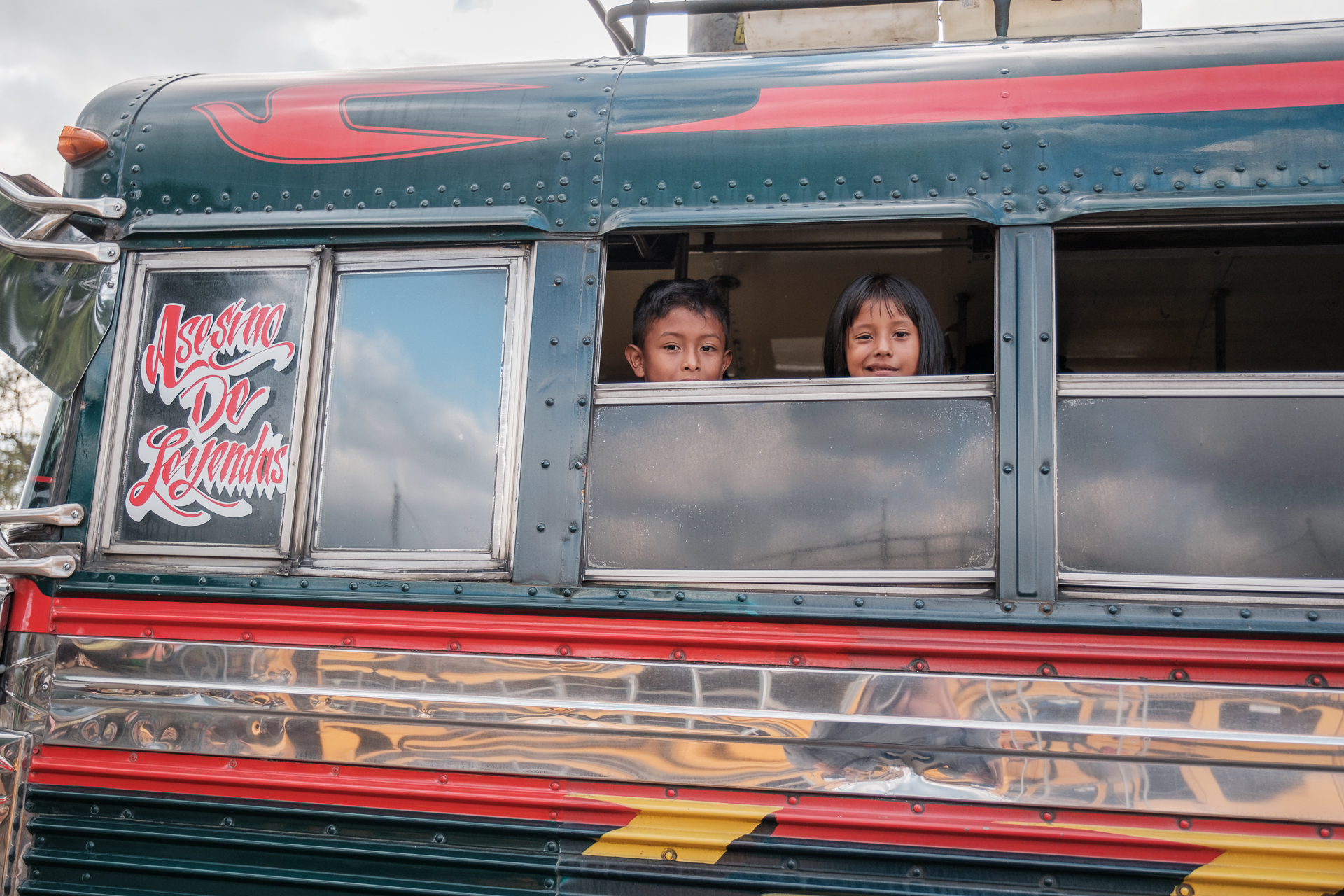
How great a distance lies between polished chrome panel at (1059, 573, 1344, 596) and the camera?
1.72m

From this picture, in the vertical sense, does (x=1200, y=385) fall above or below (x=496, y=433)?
above

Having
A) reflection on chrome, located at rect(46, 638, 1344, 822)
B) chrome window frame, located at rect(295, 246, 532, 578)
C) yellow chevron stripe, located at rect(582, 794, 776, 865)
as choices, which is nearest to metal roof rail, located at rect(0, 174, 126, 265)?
chrome window frame, located at rect(295, 246, 532, 578)

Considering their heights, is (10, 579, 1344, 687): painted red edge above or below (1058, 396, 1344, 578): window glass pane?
below

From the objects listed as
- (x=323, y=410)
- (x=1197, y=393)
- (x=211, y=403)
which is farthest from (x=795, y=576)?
(x=211, y=403)

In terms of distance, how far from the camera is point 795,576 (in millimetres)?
1846

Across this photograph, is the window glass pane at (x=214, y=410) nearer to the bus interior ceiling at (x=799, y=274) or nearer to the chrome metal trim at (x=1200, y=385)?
the bus interior ceiling at (x=799, y=274)

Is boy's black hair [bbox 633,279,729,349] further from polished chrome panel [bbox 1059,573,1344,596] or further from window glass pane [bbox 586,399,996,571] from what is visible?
polished chrome panel [bbox 1059,573,1344,596]

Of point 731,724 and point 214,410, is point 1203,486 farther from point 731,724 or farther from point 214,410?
point 214,410

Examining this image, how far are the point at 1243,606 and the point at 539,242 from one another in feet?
5.47

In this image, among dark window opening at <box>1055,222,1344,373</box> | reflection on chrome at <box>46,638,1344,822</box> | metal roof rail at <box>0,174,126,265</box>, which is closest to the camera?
reflection on chrome at <box>46,638,1344,822</box>

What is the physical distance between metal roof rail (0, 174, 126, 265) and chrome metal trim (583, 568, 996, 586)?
1.46 m

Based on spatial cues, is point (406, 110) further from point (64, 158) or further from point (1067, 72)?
point (1067, 72)

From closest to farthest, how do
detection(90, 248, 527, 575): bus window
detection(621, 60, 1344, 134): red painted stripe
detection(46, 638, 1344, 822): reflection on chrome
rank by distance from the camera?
detection(46, 638, 1344, 822): reflection on chrome, detection(621, 60, 1344, 134): red painted stripe, detection(90, 248, 527, 575): bus window

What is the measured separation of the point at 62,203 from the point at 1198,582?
2.71 meters
